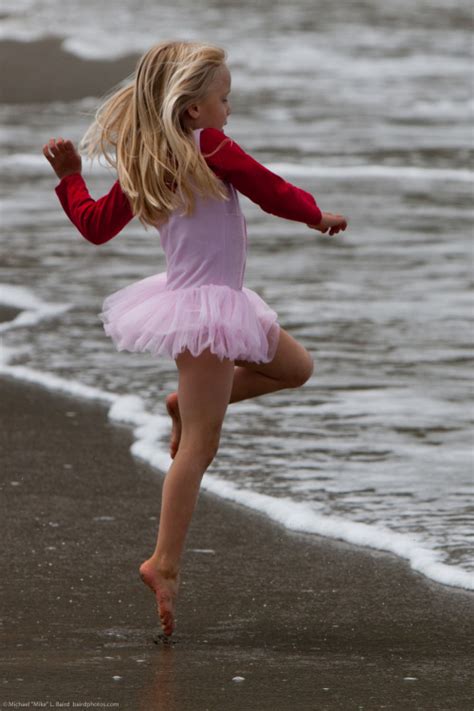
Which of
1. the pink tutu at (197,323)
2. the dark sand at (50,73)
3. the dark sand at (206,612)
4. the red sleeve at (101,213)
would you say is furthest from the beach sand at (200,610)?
the dark sand at (50,73)

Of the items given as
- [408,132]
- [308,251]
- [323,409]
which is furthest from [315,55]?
[323,409]

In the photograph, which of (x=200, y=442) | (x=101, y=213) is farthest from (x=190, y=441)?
(x=101, y=213)

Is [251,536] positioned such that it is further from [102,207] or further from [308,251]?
[308,251]

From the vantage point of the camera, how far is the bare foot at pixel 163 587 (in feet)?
13.0

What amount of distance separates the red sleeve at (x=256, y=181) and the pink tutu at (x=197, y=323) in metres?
0.28

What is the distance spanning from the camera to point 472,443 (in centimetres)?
626

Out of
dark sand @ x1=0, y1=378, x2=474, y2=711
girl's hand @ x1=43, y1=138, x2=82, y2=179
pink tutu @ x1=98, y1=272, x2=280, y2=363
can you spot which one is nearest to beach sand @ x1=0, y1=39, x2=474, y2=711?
dark sand @ x1=0, y1=378, x2=474, y2=711

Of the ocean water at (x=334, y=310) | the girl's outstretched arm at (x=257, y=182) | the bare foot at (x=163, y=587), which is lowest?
the ocean water at (x=334, y=310)

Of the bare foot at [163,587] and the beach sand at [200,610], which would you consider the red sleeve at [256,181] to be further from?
the beach sand at [200,610]

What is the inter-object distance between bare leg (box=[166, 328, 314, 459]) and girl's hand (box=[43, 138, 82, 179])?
69 centimetres

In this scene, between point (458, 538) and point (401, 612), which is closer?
point (401, 612)

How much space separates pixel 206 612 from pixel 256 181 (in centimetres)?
124

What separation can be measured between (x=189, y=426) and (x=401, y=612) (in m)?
0.83

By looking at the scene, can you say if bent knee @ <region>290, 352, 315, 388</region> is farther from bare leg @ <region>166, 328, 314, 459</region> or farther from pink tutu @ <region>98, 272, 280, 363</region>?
pink tutu @ <region>98, 272, 280, 363</region>
